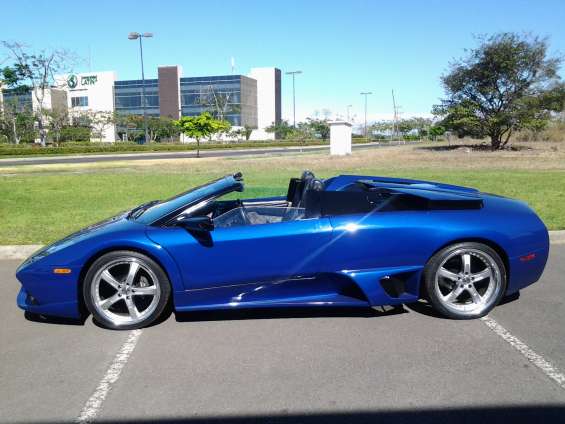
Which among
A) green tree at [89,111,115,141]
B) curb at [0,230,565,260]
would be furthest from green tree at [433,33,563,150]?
green tree at [89,111,115,141]

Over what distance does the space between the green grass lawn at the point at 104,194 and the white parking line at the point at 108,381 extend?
7.37 ft

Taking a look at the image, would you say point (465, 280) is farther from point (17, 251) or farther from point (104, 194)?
point (104, 194)

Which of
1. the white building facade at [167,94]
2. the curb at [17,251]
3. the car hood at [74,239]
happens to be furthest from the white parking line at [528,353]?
the white building facade at [167,94]

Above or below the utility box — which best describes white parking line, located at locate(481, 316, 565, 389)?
below

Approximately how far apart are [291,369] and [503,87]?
32.9 metres

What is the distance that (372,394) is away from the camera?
9.20 ft

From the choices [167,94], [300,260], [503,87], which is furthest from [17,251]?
[167,94]

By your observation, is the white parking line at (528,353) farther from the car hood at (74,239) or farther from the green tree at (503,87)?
the green tree at (503,87)

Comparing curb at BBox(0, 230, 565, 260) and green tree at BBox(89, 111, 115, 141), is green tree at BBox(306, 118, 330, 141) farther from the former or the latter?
curb at BBox(0, 230, 565, 260)

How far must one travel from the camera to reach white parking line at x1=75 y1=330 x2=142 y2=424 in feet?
8.73

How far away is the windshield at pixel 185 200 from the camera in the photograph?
3.94 m

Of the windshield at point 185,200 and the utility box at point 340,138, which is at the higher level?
the utility box at point 340,138

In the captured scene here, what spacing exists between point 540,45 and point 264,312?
3249 cm

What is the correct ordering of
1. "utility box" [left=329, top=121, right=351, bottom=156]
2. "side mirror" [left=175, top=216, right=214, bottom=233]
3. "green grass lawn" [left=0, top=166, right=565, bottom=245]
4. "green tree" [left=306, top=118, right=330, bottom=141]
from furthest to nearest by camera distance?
"green tree" [left=306, top=118, right=330, bottom=141] < "utility box" [left=329, top=121, right=351, bottom=156] < "green grass lawn" [left=0, top=166, right=565, bottom=245] < "side mirror" [left=175, top=216, right=214, bottom=233]
